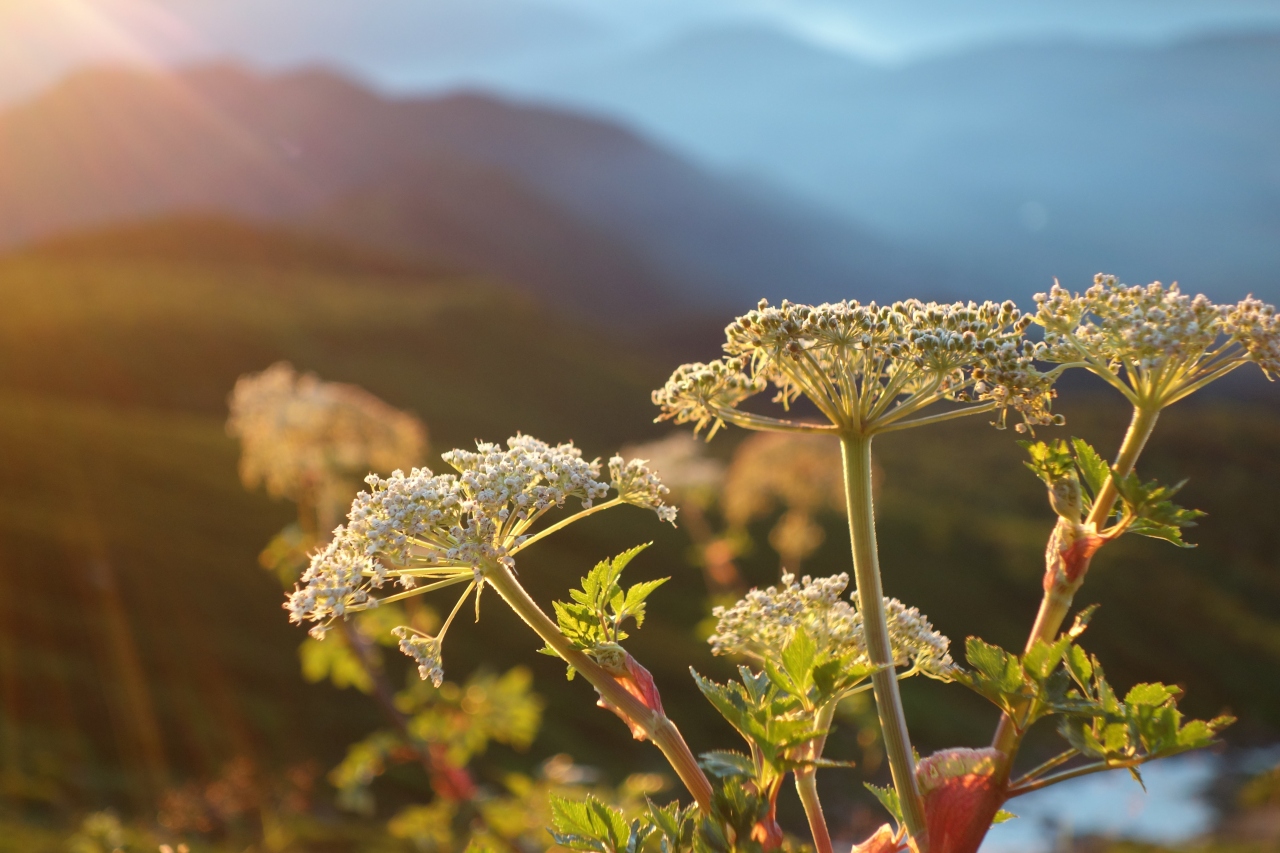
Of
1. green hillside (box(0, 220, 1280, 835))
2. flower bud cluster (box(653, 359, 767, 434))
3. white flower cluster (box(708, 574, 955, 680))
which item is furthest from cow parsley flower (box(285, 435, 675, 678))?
green hillside (box(0, 220, 1280, 835))

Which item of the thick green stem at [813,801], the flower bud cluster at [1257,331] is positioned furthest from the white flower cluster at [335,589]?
the flower bud cluster at [1257,331]

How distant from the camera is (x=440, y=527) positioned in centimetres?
235

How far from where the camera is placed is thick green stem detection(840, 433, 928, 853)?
2018mm

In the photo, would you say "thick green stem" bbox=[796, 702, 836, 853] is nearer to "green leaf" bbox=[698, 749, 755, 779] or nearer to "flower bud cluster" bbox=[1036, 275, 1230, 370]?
"green leaf" bbox=[698, 749, 755, 779]

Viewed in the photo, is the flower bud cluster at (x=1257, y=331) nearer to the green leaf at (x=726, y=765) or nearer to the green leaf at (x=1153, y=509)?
the green leaf at (x=1153, y=509)

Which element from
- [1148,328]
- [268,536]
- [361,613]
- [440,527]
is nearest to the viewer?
[1148,328]

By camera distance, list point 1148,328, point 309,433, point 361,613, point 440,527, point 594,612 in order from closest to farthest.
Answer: point 594,612 < point 1148,328 < point 440,527 < point 361,613 < point 309,433

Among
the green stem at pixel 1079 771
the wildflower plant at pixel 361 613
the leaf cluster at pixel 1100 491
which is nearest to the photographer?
the green stem at pixel 1079 771

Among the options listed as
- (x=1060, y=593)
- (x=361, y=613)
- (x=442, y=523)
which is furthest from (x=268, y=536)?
(x=1060, y=593)

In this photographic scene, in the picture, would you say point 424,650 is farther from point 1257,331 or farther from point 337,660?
point 337,660

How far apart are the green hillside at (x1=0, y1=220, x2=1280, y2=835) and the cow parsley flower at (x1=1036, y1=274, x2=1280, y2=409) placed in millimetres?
16462

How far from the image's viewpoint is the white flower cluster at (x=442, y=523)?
220cm

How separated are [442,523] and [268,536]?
102 feet

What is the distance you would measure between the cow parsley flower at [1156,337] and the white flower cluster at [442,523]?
1279 millimetres
